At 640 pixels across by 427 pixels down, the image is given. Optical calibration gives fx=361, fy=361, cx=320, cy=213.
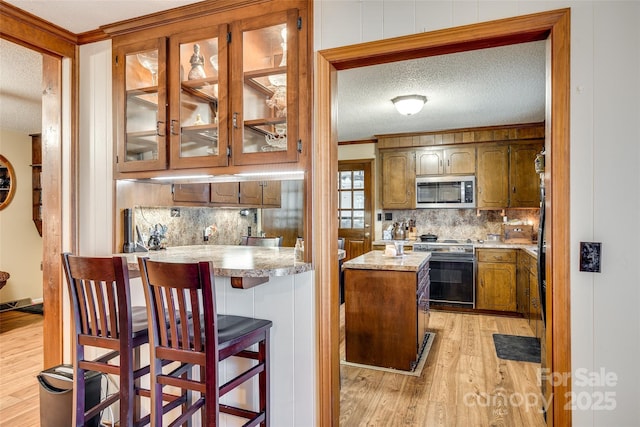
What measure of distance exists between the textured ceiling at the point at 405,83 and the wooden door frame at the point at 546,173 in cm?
109

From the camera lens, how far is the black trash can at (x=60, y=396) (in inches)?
78.7

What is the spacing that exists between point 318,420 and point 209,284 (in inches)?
38.4

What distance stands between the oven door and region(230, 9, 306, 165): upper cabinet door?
3637mm

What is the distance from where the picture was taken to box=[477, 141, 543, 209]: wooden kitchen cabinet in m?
4.82

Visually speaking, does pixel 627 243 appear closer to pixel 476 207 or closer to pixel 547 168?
pixel 547 168

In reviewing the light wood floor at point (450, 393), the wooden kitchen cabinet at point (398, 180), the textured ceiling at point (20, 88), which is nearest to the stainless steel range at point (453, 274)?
the wooden kitchen cabinet at point (398, 180)

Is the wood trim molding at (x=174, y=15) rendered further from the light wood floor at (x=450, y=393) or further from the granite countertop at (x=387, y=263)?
the light wood floor at (x=450, y=393)

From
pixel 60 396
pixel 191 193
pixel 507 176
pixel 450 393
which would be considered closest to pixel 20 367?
pixel 60 396

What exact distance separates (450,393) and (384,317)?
72 centimetres

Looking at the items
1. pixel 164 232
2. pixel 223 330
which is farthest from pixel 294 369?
pixel 164 232

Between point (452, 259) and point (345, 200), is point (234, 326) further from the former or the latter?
point (345, 200)

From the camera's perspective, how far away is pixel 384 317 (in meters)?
3.03

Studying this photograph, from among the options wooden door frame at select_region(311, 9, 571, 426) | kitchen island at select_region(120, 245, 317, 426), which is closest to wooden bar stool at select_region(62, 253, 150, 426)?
kitchen island at select_region(120, 245, 317, 426)

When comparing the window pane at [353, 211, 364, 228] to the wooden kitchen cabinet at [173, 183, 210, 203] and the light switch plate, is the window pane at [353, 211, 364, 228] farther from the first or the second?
the light switch plate
